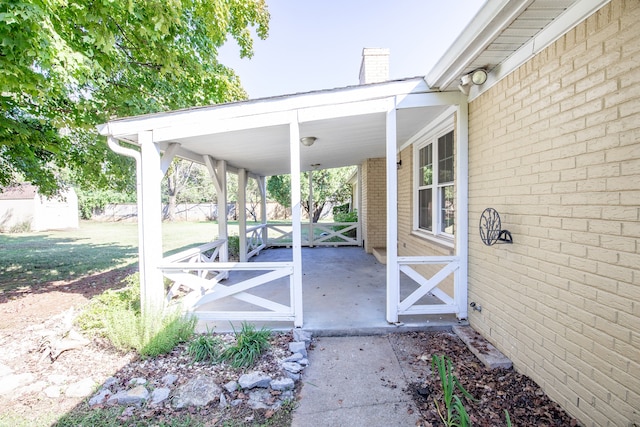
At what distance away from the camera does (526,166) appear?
8.46ft

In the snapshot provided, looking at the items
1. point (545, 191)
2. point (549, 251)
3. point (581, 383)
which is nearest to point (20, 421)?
point (581, 383)

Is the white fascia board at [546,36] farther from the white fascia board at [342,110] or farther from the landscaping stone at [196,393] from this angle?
the landscaping stone at [196,393]

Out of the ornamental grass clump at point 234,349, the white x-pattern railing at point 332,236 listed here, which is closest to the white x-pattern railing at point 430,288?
the ornamental grass clump at point 234,349

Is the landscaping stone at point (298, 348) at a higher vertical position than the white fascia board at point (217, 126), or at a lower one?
lower

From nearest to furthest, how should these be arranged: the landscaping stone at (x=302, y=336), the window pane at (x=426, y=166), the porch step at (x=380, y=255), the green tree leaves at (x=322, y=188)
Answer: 1. the landscaping stone at (x=302, y=336)
2. the window pane at (x=426, y=166)
3. the porch step at (x=380, y=255)
4. the green tree leaves at (x=322, y=188)

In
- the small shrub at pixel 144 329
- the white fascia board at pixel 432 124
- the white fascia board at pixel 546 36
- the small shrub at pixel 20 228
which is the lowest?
the small shrub at pixel 144 329

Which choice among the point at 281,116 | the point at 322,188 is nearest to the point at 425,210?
the point at 281,116

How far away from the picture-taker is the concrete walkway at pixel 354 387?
87.6 inches

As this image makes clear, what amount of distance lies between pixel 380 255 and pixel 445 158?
344cm

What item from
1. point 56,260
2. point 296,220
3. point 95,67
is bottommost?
point 56,260

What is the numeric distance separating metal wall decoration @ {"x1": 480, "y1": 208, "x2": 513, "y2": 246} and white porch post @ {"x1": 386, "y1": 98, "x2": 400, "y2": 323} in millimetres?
934

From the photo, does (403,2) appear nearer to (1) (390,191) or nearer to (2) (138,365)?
(1) (390,191)

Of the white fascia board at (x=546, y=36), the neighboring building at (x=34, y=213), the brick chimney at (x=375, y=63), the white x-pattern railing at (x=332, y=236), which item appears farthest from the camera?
the neighboring building at (x=34, y=213)

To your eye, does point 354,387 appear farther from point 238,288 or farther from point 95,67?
point 95,67
